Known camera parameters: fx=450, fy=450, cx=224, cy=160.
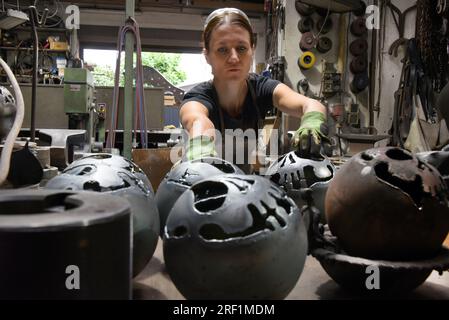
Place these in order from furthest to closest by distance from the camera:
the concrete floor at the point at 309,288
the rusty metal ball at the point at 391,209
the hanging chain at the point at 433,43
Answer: the hanging chain at the point at 433,43
the concrete floor at the point at 309,288
the rusty metal ball at the point at 391,209

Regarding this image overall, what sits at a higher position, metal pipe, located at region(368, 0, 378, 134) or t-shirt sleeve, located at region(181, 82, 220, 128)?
metal pipe, located at region(368, 0, 378, 134)

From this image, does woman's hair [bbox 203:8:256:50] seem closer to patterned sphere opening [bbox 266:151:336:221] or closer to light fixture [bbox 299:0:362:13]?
patterned sphere opening [bbox 266:151:336:221]

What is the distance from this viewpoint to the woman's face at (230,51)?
2.19 meters

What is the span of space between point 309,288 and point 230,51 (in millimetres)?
1255

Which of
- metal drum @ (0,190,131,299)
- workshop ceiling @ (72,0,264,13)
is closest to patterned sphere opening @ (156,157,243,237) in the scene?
metal drum @ (0,190,131,299)

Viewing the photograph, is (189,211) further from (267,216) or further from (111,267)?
(111,267)

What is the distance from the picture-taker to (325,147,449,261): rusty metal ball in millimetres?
1222

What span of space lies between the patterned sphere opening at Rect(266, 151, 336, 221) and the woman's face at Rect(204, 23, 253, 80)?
2.22ft

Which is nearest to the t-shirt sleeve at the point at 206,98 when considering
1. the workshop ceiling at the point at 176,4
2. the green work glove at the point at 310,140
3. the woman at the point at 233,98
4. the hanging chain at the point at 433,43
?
the woman at the point at 233,98

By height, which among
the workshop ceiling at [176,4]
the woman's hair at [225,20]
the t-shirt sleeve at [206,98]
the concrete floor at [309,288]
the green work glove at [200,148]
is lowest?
the concrete floor at [309,288]

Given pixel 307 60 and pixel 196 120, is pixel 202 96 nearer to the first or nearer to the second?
pixel 196 120

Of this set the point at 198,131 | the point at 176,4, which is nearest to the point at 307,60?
the point at 176,4

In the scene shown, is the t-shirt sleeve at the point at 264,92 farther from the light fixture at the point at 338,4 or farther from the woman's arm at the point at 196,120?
the light fixture at the point at 338,4

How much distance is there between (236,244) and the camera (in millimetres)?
1032
